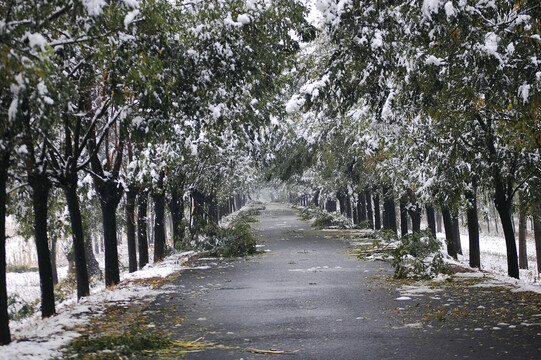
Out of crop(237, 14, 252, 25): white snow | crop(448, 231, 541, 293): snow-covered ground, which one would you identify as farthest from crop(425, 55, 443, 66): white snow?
crop(448, 231, 541, 293): snow-covered ground

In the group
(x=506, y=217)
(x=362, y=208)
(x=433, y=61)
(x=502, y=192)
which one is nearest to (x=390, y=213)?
(x=362, y=208)

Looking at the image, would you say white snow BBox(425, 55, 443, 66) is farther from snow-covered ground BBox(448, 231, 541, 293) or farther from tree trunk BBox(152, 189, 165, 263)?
tree trunk BBox(152, 189, 165, 263)

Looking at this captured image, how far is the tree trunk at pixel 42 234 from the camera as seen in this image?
393 inches

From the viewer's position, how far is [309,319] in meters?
9.36

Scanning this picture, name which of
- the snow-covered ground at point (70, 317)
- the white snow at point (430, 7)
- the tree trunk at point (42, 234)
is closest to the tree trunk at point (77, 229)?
the snow-covered ground at point (70, 317)

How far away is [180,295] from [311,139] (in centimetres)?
1341

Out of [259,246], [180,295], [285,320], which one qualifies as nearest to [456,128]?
[285,320]

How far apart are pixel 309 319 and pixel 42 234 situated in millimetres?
4946

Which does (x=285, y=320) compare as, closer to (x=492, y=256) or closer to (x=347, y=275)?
(x=347, y=275)

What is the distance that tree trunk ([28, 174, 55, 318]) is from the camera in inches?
393

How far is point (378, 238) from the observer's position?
86.6 feet

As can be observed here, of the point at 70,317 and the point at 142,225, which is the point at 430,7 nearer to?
the point at 70,317

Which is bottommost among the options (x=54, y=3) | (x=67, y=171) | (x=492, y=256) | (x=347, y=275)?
(x=492, y=256)

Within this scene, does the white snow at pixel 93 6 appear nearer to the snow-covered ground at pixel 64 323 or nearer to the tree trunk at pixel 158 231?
the snow-covered ground at pixel 64 323
